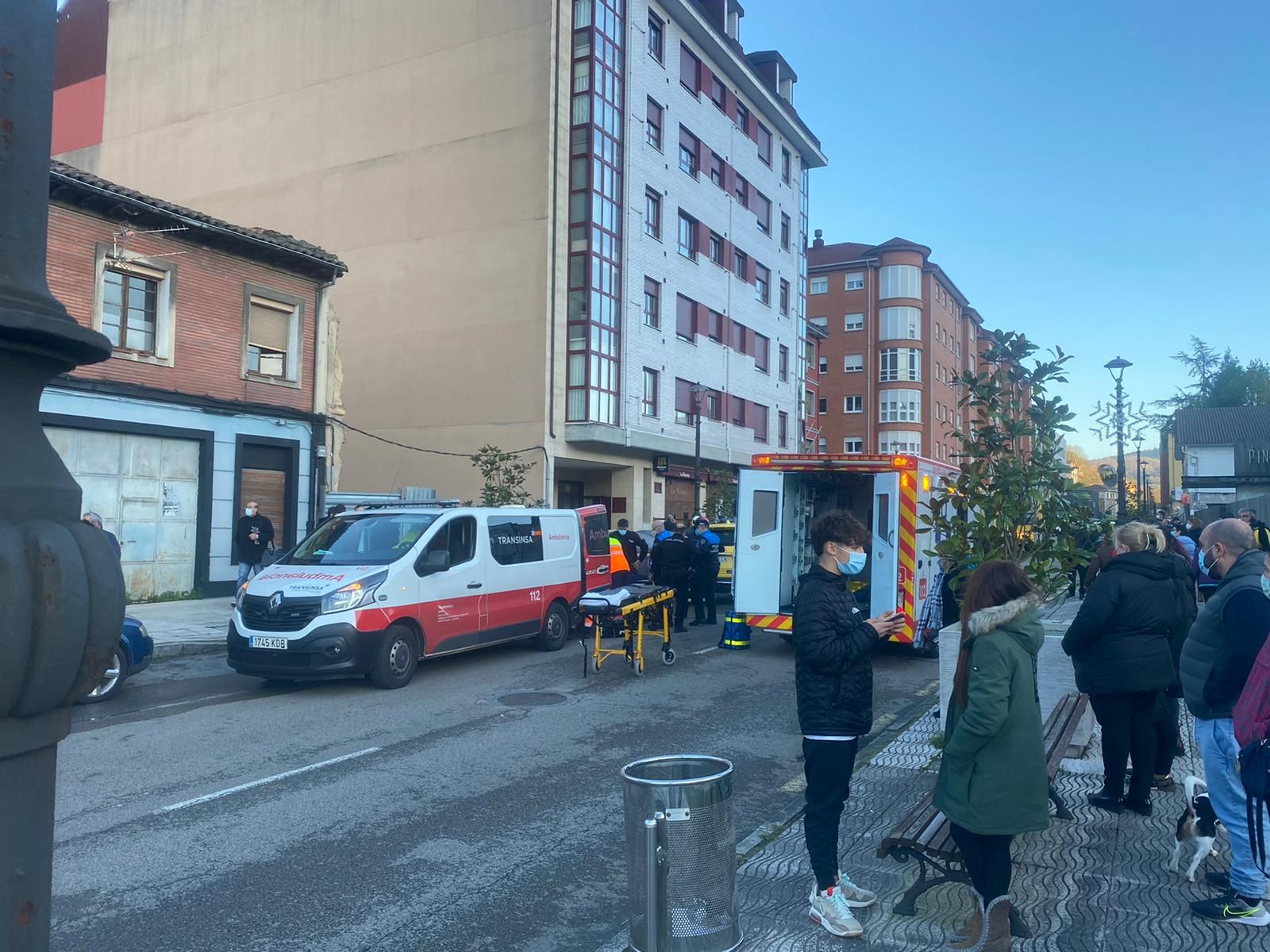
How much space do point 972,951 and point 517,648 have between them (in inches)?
397

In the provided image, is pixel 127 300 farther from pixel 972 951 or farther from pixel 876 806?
pixel 972 951

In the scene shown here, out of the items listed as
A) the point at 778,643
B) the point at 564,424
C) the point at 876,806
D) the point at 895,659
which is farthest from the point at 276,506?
the point at 876,806

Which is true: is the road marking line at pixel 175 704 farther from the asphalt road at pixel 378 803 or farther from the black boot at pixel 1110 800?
the black boot at pixel 1110 800

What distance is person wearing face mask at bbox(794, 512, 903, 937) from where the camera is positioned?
4.27 m

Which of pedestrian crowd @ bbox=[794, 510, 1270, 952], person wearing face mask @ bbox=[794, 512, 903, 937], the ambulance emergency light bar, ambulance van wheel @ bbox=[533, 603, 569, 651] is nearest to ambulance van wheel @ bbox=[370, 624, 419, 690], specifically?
ambulance van wheel @ bbox=[533, 603, 569, 651]

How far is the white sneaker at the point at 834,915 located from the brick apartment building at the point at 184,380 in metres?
14.7

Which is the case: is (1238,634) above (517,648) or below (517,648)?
above

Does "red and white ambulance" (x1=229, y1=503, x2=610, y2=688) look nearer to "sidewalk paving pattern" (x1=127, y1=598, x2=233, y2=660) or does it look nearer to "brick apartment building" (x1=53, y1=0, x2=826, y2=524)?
"sidewalk paving pattern" (x1=127, y1=598, x2=233, y2=660)

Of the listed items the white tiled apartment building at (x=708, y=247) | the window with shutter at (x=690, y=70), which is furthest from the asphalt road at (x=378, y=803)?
the window with shutter at (x=690, y=70)

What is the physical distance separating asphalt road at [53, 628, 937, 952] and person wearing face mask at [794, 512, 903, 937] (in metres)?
1.07

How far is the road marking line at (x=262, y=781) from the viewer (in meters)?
6.32

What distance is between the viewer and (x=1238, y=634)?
4355mm

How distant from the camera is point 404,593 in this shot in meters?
10.7

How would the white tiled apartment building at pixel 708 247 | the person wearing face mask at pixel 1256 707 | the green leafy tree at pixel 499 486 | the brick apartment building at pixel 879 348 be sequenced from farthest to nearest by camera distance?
the brick apartment building at pixel 879 348
the white tiled apartment building at pixel 708 247
the green leafy tree at pixel 499 486
the person wearing face mask at pixel 1256 707
